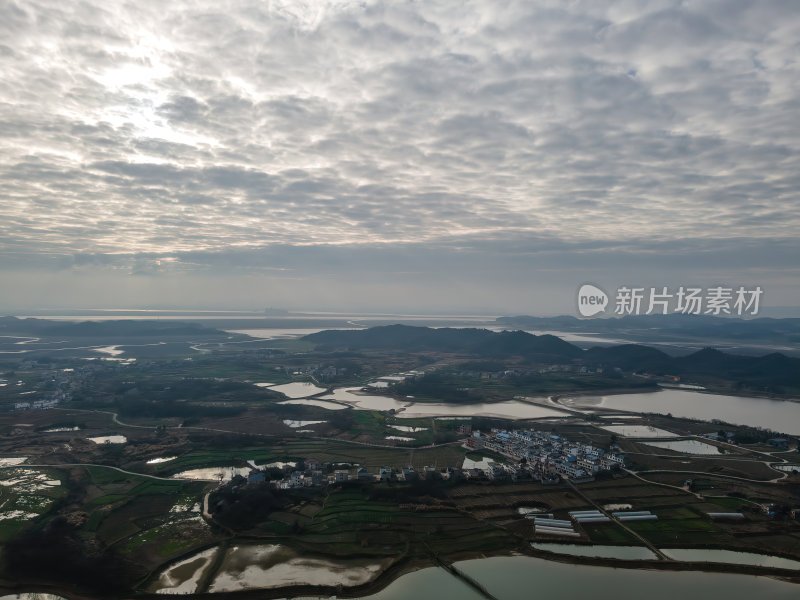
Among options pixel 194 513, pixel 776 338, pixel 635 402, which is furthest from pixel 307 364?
pixel 776 338

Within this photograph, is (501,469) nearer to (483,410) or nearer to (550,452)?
(550,452)

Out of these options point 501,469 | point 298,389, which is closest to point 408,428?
point 501,469

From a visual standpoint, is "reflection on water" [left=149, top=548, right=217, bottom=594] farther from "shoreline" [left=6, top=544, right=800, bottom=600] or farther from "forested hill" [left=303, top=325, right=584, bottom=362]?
"forested hill" [left=303, top=325, right=584, bottom=362]

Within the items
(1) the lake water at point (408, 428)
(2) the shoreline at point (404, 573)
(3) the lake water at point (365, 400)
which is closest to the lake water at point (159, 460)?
(2) the shoreline at point (404, 573)

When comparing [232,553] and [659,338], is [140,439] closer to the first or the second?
[232,553]

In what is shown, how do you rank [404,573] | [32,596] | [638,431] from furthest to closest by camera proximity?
[638,431] → [404,573] → [32,596]
